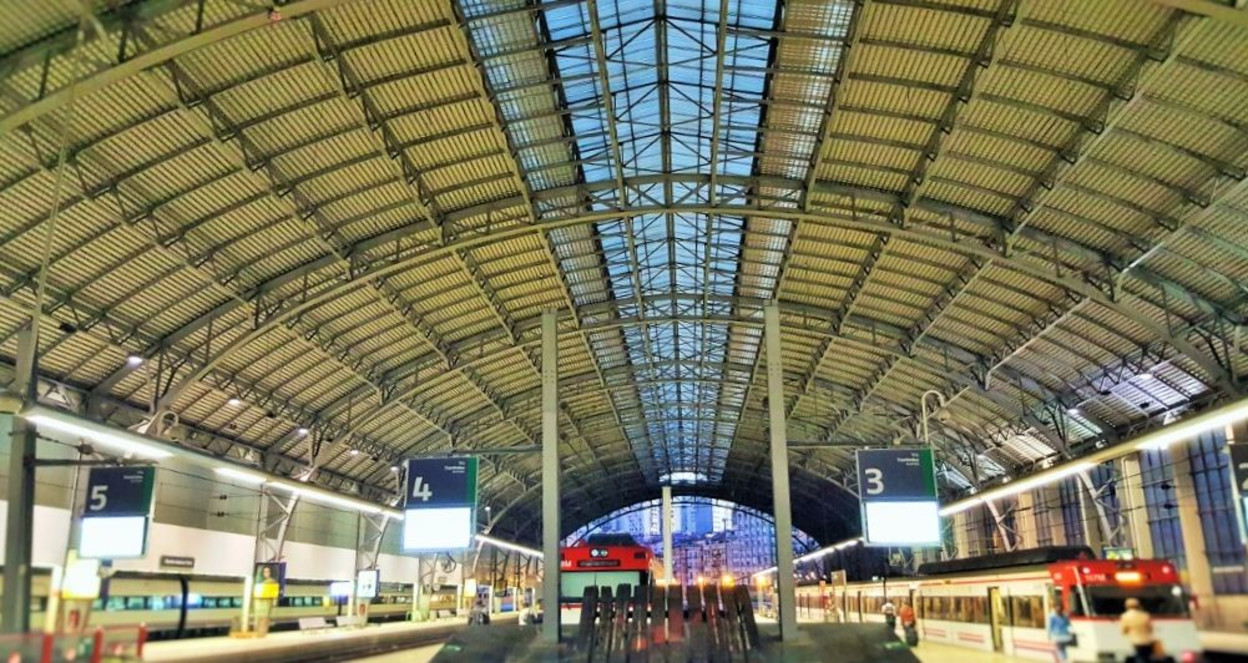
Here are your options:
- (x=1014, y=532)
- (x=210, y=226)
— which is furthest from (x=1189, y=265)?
(x=210, y=226)

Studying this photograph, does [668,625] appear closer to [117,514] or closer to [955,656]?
A: [955,656]

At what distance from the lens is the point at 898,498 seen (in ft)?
78.1

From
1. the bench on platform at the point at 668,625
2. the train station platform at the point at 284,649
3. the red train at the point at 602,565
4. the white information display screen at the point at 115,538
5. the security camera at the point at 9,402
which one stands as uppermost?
the security camera at the point at 9,402

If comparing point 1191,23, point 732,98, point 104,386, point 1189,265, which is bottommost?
point 104,386

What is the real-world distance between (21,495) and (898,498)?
2002cm

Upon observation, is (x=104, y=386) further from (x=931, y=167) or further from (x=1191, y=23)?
(x=1191, y=23)

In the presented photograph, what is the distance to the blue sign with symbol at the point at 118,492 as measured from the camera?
60.6 feet

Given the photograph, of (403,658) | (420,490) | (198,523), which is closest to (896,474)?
(420,490)

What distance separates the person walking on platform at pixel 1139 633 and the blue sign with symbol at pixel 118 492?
58.8ft

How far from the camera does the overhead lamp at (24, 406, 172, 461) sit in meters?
15.0

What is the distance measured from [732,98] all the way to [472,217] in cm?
863

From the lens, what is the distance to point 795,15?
63.3ft

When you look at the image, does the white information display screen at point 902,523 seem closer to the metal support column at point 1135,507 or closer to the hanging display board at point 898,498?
the hanging display board at point 898,498

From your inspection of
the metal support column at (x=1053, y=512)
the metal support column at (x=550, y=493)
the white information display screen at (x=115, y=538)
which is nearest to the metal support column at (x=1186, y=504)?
the metal support column at (x=1053, y=512)
